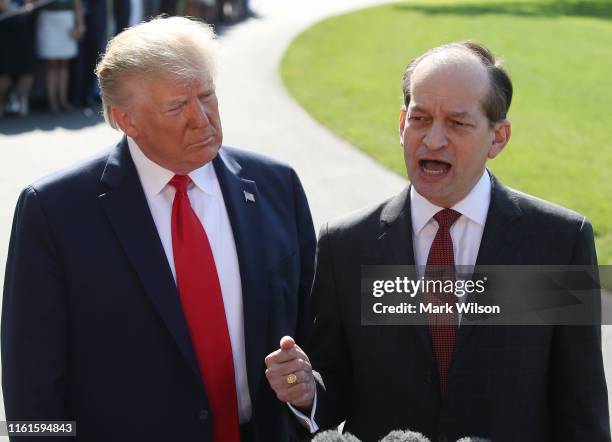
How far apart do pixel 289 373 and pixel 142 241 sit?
78 centimetres

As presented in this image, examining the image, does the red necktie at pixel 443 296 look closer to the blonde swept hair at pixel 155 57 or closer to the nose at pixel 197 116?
the nose at pixel 197 116

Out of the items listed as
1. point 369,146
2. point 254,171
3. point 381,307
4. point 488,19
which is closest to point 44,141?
point 369,146

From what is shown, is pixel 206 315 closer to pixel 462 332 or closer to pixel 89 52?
pixel 462 332

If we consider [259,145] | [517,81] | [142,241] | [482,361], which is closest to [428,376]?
[482,361]

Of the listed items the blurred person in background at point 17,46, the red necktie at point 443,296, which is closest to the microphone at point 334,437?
the red necktie at point 443,296

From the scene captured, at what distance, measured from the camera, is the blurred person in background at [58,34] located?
43.4 ft

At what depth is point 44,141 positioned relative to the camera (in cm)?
1184

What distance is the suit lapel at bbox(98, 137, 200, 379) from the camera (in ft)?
11.3

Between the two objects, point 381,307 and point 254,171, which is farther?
point 254,171

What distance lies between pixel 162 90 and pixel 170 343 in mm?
869

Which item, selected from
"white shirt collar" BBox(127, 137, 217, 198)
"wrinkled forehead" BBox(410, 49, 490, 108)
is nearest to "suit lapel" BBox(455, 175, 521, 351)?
"wrinkled forehead" BBox(410, 49, 490, 108)

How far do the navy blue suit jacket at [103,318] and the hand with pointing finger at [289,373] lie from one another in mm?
479

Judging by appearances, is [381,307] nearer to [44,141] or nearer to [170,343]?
[170,343]

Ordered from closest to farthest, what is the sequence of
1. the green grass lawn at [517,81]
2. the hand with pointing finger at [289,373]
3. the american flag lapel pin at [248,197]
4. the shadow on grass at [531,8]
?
the hand with pointing finger at [289,373], the american flag lapel pin at [248,197], the green grass lawn at [517,81], the shadow on grass at [531,8]
